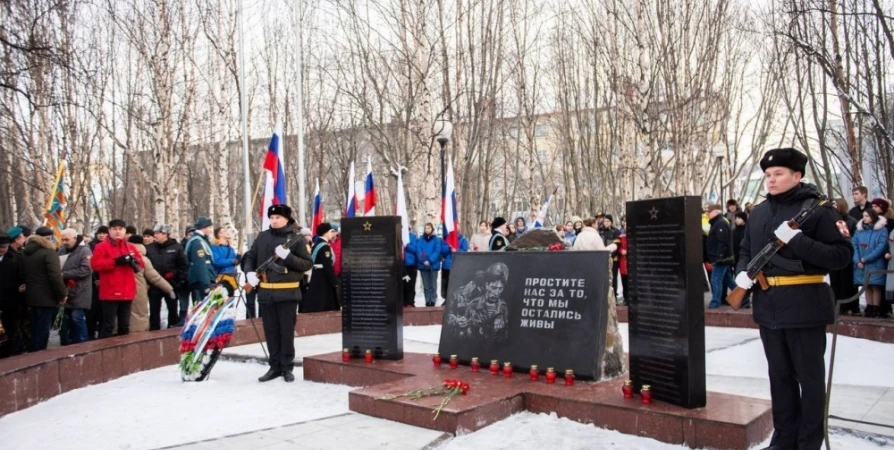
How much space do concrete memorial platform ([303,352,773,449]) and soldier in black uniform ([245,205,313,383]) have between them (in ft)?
4.01

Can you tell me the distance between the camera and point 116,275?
Answer: 915cm

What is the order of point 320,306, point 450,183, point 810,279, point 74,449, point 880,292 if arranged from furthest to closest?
point 450,183
point 320,306
point 880,292
point 74,449
point 810,279

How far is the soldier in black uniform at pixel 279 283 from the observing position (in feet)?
24.7

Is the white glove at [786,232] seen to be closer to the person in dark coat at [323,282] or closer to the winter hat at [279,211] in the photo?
the winter hat at [279,211]

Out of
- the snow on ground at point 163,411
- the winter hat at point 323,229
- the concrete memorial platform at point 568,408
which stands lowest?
the snow on ground at point 163,411

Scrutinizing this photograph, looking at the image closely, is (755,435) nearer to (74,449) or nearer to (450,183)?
(74,449)

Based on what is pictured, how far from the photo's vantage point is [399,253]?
7.84 m

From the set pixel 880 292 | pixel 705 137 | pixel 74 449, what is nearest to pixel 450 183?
pixel 880 292

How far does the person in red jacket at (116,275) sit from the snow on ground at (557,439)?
5914mm

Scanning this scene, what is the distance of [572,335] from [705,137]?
19902 millimetres

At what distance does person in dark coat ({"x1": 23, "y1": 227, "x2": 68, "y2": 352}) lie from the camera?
8.24m

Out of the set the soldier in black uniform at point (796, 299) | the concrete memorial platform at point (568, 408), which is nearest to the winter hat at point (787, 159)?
the soldier in black uniform at point (796, 299)

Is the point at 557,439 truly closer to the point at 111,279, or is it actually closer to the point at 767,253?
the point at 767,253

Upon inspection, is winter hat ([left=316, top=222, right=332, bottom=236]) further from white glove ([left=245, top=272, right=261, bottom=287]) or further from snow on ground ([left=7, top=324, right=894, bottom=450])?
white glove ([left=245, top=272, right=261, bottom=287])
